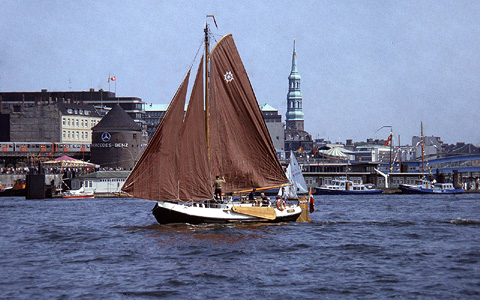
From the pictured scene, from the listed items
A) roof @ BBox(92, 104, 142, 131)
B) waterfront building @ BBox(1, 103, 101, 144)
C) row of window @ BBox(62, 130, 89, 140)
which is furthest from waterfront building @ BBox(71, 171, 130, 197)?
row of window @ BBox(62, 130, 89, 140)

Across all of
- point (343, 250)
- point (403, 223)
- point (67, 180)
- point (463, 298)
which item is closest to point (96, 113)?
point (67, 180)

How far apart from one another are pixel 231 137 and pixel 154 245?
38.5 ft

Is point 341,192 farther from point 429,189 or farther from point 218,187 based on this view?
point 218,187

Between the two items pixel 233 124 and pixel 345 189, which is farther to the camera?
pixel 345 189

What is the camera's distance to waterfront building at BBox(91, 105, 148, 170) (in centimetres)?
15688

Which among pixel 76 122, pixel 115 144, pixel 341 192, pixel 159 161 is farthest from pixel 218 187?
pixel 76 122

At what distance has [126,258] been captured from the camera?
115 feet

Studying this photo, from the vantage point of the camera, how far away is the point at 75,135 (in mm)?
184875

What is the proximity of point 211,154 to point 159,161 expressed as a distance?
11.8ft

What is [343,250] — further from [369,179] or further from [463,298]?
[369,179]

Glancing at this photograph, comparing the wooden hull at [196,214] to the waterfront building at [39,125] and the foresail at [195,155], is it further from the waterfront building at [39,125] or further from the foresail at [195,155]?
the waterfront building at [39,125]

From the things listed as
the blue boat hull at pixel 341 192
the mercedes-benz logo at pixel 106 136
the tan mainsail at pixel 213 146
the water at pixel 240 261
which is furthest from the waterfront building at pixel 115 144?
the tan mainsail at pixel 213 146

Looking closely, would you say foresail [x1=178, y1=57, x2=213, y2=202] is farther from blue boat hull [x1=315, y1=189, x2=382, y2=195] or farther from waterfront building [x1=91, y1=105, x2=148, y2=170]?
waterfront building [x1=91, y1=105, x2=148, y2=170]

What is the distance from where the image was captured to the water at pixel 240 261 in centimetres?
2757
